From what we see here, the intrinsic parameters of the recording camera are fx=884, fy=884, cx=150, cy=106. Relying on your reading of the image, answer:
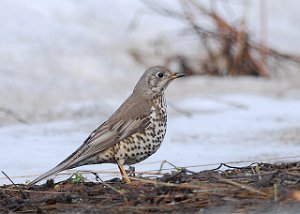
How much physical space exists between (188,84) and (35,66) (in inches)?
78.2

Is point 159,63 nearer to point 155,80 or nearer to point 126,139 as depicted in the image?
point 155,80

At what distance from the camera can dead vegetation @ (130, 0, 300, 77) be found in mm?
12109

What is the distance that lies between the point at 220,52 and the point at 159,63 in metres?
0.88

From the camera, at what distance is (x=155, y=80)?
6805 mm

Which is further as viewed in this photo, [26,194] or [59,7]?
[59,7]

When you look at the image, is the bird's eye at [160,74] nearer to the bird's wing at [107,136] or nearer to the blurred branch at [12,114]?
the bird's wing at [107,136]

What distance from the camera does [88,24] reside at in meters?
12.5

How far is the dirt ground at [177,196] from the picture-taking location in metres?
4.66

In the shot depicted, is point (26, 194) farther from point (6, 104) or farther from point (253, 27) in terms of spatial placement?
point (253, 27)

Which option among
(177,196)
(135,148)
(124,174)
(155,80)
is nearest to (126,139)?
(135,148)

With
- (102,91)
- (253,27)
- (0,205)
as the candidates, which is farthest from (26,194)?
(253,27)

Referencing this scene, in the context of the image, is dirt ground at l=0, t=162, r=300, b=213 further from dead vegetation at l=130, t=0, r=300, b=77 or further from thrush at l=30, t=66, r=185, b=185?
dead vegetation at l=130, t=0, r=300, b=77

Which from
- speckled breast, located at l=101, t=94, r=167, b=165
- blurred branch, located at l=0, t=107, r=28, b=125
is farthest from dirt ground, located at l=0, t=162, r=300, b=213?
blurred branch, located at l=0, t=107, r=28, b=125

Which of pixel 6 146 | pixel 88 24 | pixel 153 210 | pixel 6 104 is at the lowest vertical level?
pixel 153 210
